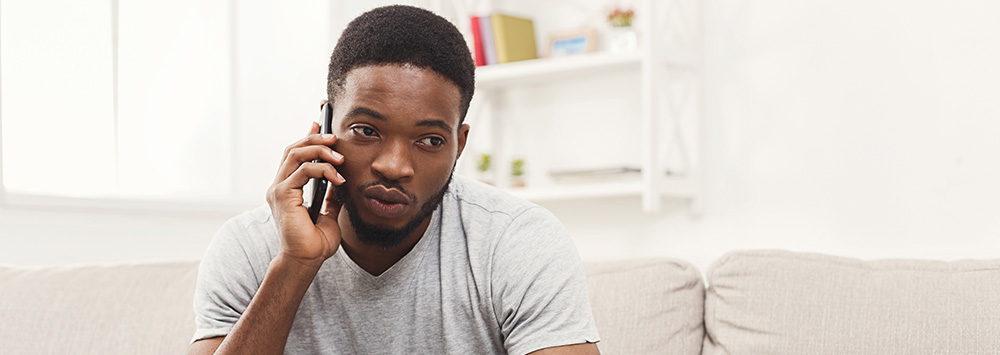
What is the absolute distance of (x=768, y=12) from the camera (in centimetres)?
289

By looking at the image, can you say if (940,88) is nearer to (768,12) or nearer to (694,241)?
(768,12)

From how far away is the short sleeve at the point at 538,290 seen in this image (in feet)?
4.50

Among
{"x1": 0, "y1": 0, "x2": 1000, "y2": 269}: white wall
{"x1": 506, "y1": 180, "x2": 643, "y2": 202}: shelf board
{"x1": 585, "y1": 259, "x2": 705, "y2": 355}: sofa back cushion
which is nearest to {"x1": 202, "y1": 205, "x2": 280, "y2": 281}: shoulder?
{"x1": 585, "y1": 259, "x2": 705, "y2": 355}: sofa back cushion

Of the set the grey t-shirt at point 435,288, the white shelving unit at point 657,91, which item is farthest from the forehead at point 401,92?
the white shelving unit at point 657,91

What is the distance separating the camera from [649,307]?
172 cm

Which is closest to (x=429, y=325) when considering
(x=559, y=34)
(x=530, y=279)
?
(x=530, y=279)

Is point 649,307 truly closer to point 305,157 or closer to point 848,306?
point 848,306

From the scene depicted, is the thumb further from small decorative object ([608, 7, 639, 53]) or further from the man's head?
small decorative object ([608, 7, 639, 53])

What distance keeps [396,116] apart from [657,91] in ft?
5.50

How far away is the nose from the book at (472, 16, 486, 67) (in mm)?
1878

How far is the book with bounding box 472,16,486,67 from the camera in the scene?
317 cm

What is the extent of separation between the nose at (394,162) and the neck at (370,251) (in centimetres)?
17

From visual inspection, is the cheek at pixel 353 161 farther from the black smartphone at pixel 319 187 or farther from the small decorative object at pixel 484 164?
the small decorative object at pixel 484 164

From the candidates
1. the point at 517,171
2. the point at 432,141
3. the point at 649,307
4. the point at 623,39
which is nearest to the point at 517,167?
the point at 517,171
